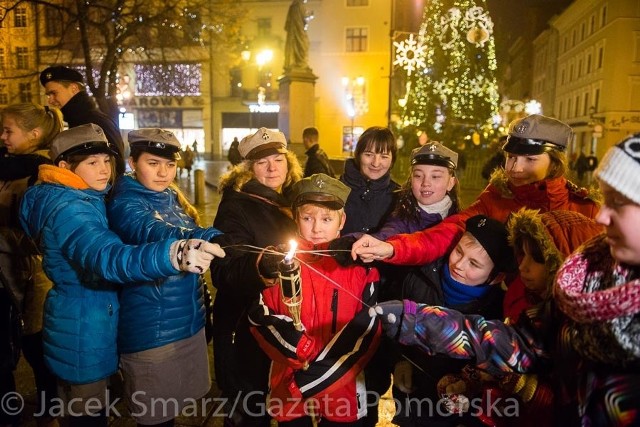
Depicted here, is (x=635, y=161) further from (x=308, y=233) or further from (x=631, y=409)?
(x=308, y=233)

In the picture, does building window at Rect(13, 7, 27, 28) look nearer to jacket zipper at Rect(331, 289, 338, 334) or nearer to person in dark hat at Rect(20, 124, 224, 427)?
person in dark hat at Rect(20, 124, 224, 427)

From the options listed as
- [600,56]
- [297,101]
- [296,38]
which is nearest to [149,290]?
[297,101]

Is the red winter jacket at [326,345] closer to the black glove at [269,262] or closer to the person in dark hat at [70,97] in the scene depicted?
→ the black glove at [269,262]

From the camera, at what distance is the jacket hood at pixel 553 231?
230 centimetres

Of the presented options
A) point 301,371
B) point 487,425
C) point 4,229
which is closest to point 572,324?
point 487,425

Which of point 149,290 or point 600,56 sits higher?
point 600,56

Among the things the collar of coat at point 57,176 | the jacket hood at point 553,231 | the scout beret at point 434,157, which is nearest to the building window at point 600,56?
the scout beret at point 434,157

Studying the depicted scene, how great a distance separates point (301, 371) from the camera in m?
2.72

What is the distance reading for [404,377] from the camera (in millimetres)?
2904

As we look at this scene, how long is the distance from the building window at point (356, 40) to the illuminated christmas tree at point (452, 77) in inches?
765

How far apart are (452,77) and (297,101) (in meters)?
10.2

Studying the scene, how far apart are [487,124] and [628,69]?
25.1 metres

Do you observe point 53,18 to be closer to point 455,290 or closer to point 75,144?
point 75,144

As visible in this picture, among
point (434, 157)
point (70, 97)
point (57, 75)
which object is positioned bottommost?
point (434, 157)
